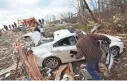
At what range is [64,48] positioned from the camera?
12.2 m

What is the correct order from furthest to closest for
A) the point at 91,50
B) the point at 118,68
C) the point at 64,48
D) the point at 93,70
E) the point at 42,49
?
the point at 42,49 → the point at 64,48 → the point at 118,68 → the point at 93,70 → the point at 91,50

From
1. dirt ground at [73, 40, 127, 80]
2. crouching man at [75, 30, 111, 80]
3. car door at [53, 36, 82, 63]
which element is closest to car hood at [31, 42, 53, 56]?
car door at [53, 36, 82, 63]

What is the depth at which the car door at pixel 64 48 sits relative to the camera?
1212cm

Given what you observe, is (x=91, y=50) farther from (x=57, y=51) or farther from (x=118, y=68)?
(x=57, y=51)

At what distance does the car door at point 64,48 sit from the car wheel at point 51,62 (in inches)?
8.7

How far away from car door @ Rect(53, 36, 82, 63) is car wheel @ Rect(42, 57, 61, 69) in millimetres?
222

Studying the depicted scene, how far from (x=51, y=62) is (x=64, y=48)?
0.84m

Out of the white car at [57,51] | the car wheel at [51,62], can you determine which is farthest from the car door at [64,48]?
the car wheel at [51,62]

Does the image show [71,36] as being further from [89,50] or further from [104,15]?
[104,15]

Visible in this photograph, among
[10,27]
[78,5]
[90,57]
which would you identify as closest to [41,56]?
[90,57]

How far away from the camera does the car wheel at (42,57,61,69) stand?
39.9 ft

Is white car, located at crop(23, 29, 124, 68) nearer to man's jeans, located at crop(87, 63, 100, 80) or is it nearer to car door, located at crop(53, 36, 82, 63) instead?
car door, located at crop(53, 36, 82, 63)

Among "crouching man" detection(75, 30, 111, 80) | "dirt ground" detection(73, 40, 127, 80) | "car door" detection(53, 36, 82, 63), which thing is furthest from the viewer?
"car door" detection(53, 36, 82, 63)

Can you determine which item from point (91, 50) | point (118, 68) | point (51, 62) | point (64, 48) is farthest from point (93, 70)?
point (51, 62)
